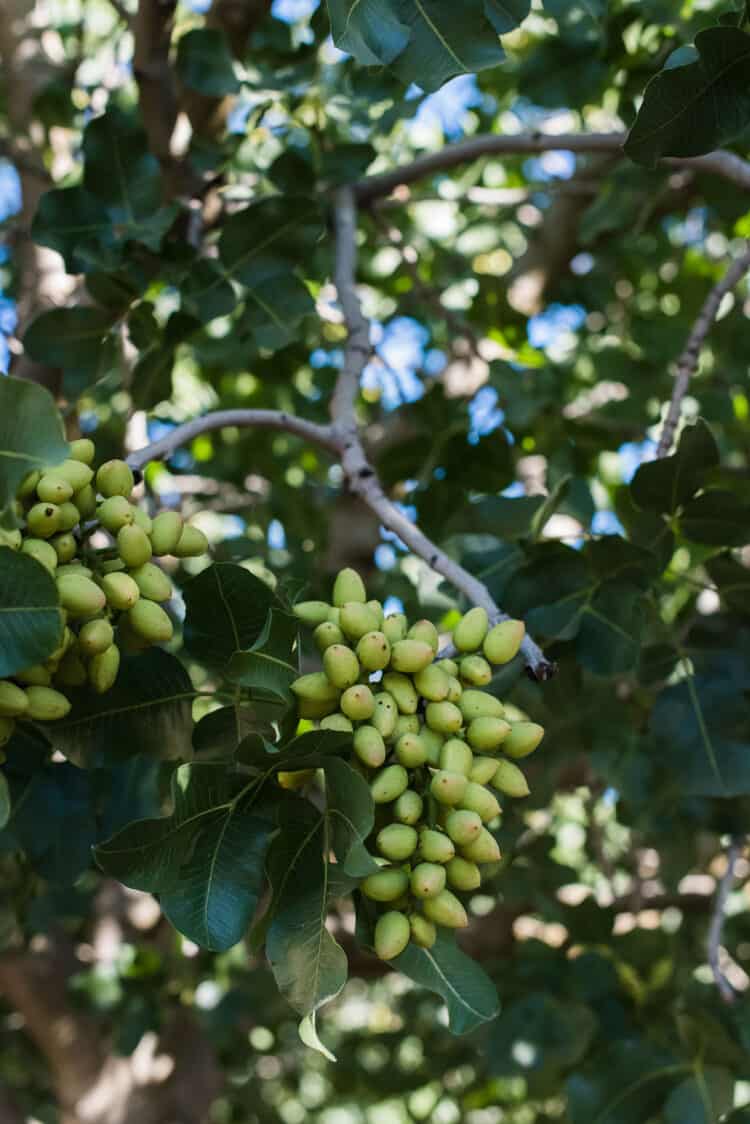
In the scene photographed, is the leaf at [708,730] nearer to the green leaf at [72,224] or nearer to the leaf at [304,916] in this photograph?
the leaf at [304,916]

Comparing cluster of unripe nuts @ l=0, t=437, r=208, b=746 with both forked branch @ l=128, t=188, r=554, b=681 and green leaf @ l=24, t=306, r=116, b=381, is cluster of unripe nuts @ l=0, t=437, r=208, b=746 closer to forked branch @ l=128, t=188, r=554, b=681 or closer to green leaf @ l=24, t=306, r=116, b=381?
forked branch @ l=128, t=188, r=554, b=681

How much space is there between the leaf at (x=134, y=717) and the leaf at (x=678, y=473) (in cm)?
57

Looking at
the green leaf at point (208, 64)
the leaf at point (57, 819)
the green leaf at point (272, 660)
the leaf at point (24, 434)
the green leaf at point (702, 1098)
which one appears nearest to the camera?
the leaf at point (24, 434)

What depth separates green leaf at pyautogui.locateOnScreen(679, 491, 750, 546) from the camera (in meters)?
1.35

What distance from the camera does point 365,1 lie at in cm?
102

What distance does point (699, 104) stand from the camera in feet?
3.35

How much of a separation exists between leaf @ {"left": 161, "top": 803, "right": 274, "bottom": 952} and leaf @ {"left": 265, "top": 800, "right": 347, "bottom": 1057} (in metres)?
0.02

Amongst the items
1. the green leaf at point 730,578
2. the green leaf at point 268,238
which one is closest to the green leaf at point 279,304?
the green leaf at point 268,238

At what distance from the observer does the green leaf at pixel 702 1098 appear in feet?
4.90

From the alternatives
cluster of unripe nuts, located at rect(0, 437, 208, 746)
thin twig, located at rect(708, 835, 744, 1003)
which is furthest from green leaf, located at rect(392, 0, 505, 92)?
thin twig, located at rect(708, 835, 744, 1003)

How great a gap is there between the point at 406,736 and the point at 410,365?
2.05m

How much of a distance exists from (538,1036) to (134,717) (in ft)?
4.29

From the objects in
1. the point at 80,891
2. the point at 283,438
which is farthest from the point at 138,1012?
the point at 283,438

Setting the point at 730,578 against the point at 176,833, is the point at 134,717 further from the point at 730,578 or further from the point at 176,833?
the point at 730,578
